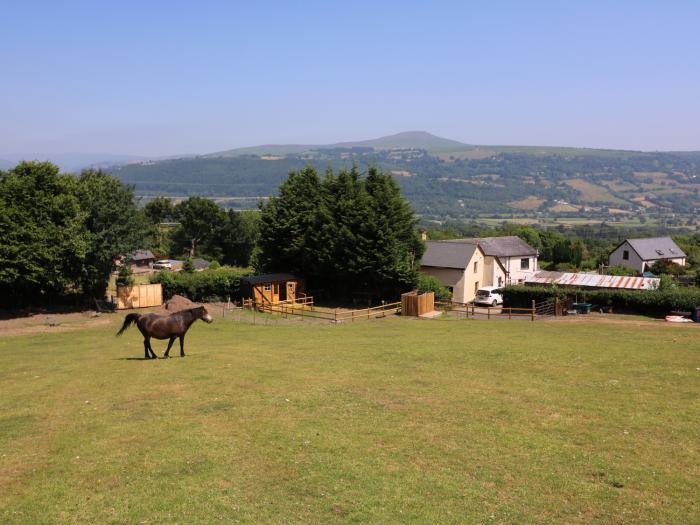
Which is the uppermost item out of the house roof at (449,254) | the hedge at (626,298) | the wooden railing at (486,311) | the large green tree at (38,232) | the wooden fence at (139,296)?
the large green tree at (38,232)

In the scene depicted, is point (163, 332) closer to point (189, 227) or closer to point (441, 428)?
point (441, 428)

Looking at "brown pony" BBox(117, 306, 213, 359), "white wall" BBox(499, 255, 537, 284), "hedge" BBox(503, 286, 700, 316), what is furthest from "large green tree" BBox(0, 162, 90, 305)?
"white wall" BBox(499, 255, 537, 284)

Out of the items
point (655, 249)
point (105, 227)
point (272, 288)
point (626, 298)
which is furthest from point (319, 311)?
point (655, 249)

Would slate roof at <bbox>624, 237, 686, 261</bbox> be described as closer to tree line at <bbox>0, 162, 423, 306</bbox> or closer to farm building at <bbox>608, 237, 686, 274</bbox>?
farm building at <bbox>608, 237, 686, 274</bbox>

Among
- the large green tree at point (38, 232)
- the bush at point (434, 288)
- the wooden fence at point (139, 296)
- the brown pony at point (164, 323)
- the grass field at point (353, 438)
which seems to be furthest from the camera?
the bush at point (434, 288)

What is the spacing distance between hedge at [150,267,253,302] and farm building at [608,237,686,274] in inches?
2298

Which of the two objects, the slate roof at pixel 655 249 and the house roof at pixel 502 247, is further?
the slate roof at pixel 655 249

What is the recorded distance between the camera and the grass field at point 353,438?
11.3 metres

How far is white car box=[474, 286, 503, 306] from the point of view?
177ft

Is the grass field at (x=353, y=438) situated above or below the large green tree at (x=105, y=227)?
below

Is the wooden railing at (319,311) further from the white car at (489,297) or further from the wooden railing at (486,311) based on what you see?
the white car at (489,297)

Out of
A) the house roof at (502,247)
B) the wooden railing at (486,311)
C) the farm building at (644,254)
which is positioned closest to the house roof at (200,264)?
the house roof at (502,247)

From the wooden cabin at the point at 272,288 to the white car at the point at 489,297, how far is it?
1701cm

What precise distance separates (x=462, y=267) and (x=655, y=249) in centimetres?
4169
